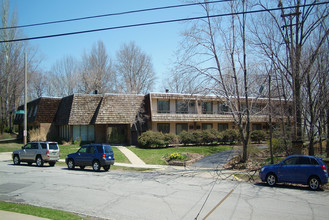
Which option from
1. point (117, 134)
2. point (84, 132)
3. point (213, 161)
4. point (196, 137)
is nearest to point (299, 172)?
point (213, 161)

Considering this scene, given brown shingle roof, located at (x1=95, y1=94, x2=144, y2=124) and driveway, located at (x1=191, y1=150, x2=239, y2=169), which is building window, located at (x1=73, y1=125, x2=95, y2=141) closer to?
brown shingle roof, located at (x1=95, y1=94, x2=144, y2=124)

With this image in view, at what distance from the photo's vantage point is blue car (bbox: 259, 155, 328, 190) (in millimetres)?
12797

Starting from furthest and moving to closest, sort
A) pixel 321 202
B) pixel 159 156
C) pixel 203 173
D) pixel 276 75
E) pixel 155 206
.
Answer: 1. pixel 159 156
2. pixel 276 75
3. pixel 203 173
4. pixel 321 202
5. pixel 155 206

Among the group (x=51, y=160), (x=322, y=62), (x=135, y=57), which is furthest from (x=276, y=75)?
(x=135, y=57)

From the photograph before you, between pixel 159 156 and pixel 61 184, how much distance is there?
37.6ft

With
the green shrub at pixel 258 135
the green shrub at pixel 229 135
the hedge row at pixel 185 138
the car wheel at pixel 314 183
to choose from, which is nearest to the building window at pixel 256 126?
the green shrub at pixel 258 135

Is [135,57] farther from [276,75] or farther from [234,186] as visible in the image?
[234,186]

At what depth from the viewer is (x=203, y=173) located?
58.3 ft

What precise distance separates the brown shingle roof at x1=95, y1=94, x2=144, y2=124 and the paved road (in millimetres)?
16722

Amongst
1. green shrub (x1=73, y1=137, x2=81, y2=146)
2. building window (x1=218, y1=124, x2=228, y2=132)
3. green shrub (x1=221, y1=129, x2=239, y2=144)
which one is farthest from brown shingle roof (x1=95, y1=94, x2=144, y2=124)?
building window (x1=218, y1=124, x2=228, y2=132)

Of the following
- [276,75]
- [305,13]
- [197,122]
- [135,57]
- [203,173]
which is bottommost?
[203,173]

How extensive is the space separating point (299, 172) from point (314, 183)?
75cm

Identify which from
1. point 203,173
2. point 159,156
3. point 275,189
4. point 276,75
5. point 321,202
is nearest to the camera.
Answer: point 321,202

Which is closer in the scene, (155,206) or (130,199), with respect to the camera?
(155,206)
